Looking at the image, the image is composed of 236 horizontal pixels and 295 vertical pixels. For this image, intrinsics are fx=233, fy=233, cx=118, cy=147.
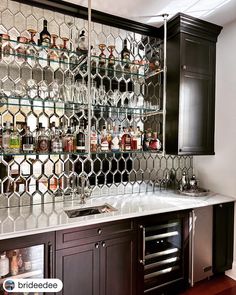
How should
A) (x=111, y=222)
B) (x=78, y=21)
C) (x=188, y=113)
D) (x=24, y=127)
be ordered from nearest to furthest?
(x=111, y=222) < (x=24, y=127) < (x=78, y=21) < (x=188, y=113)

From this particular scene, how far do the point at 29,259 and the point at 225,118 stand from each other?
2334mm

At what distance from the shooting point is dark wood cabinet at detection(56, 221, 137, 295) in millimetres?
1700

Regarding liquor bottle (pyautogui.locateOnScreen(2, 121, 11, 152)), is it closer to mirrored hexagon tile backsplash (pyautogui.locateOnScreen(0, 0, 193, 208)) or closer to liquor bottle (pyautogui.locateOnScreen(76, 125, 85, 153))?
mirrored hexagon tile backsplash (pyautogui.locateOnScreen(0, 0, 193, 208))

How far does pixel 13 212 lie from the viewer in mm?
1936

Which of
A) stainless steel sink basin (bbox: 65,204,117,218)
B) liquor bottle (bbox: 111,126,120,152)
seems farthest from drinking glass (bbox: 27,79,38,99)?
stainless steel sink basin (bbox: 65,204,117,218)

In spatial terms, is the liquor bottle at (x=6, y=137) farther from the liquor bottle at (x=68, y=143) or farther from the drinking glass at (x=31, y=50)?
the drinking glass at (x=31, y=50)

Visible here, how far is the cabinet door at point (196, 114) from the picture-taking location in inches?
96.3

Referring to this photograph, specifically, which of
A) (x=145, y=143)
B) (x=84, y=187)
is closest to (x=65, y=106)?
(x=84, y=187)

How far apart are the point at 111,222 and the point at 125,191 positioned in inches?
30.4

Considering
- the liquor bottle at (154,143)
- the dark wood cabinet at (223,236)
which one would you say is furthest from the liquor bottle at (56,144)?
the dark wood cabinet at (223,236)

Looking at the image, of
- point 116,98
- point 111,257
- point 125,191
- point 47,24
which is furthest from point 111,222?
point 47,24

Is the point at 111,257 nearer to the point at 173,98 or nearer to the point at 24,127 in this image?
the point at 24,127

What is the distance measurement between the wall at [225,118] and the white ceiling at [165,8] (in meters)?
0.28

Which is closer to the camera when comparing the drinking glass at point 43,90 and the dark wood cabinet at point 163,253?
the dark wood cabinet at point 163,253
